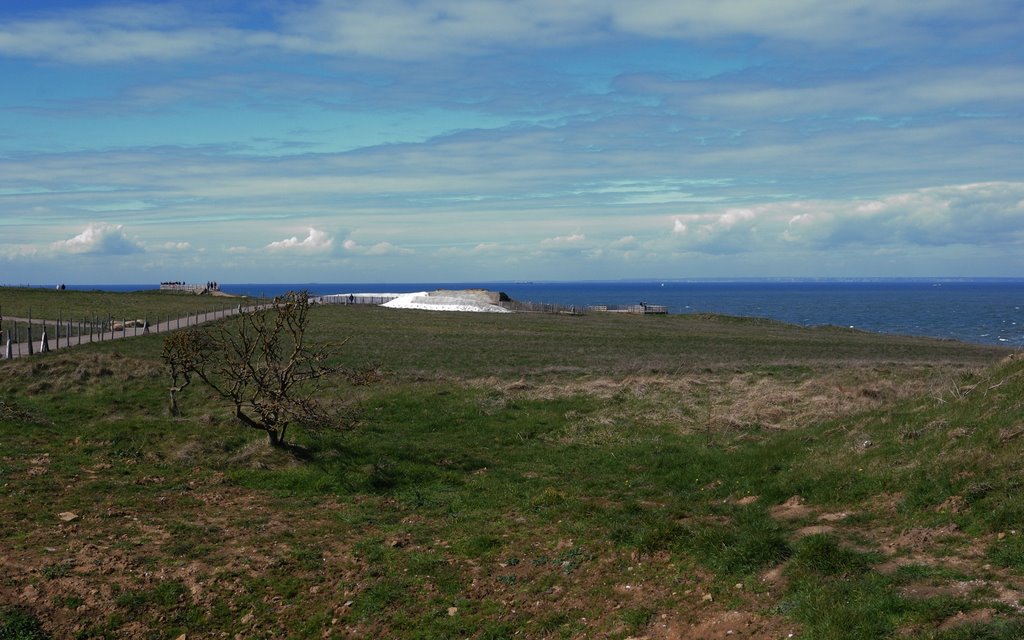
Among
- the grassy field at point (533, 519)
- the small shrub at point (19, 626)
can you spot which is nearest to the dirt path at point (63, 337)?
the grassy field at point (533, 519)

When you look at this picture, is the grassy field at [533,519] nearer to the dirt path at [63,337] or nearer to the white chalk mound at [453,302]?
the dirt path at [63,337]

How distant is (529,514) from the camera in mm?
14844

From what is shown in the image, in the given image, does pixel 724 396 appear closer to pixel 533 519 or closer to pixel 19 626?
pixel 533 519

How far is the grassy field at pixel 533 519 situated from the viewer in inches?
399

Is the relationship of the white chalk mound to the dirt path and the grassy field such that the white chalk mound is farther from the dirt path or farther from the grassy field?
the grassy field

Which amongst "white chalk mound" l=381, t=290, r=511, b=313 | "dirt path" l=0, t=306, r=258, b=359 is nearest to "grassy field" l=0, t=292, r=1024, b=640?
"dirt path" l=0, t=306, r=258, b=359

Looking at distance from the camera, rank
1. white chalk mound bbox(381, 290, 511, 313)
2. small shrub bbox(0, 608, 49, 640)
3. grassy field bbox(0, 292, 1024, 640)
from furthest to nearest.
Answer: white chalk mound bbox(381, 290, 511, 313), small shrub bbox(0, 608, 49, 640), grassy field bbox(0, 292, 1024, 640)

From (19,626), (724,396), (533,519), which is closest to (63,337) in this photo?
(724,396)

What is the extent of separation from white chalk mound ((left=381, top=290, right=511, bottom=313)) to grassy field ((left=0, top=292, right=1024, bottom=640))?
8938 centimetres

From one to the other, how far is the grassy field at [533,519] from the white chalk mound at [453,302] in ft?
293

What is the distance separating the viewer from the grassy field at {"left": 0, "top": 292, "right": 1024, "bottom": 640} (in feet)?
33.2

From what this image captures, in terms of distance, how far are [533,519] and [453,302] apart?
346 ft

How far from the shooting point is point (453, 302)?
391ft

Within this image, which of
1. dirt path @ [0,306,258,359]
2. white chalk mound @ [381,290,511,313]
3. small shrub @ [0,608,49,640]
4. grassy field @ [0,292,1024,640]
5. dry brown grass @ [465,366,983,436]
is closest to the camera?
grassy field @ [0,292,1024,640]
